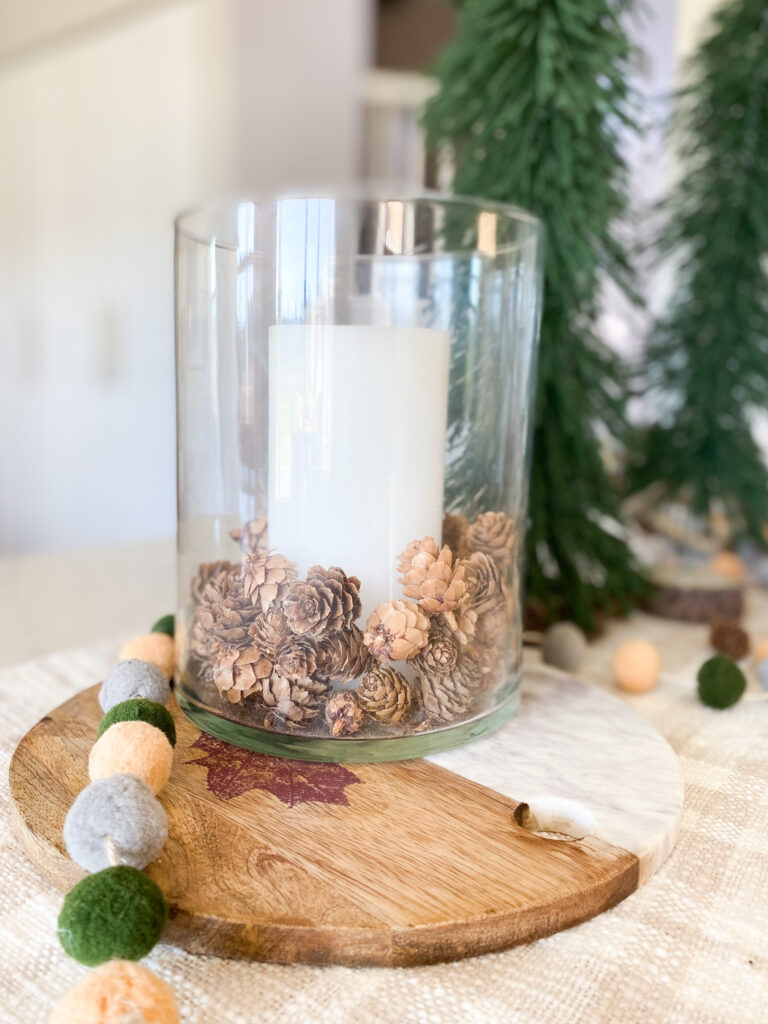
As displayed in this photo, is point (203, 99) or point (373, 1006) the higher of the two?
point (203, 99)

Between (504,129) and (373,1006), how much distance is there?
593mm

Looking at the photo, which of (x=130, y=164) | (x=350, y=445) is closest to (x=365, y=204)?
(x=350, y=445)

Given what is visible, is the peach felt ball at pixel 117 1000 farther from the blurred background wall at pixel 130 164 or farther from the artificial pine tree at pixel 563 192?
the blurred background wall at pixel 130 164

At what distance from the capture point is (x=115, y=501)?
91.2 inches

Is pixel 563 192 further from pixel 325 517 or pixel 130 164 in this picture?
pixel 130 164

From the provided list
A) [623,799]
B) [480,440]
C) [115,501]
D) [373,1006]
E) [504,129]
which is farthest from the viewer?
[115,501]

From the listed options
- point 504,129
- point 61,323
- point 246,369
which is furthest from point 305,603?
point 61,323

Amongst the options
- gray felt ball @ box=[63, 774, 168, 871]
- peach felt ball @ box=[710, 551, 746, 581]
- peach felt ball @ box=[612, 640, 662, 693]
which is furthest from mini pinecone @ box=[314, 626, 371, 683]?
peach felt ball @ box=[710, 551, 746, 581]

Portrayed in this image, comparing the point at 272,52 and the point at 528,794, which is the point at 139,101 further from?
the point at 528,794

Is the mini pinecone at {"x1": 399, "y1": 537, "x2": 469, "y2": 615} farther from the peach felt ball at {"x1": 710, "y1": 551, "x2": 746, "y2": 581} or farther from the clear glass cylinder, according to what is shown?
the peach felt ball at {"x1": 710, "y1": 551, "x2": 746, "y2": 581}

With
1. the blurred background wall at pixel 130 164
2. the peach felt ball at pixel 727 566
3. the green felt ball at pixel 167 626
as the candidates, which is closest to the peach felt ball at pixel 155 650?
the green felt ball at pixel 167 626

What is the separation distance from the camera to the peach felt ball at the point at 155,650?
479 millimetres

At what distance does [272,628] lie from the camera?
Result: 1.24 ft

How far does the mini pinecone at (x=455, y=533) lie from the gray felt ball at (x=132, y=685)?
17 cm
